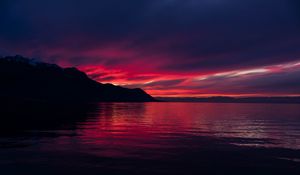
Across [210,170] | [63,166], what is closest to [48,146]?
[63,166]

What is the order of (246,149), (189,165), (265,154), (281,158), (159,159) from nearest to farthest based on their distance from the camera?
(189,165), (159,159), (281,158), (265,154), (246,149)

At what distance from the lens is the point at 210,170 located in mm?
22891

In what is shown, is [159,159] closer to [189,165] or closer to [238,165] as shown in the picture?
[189,165]

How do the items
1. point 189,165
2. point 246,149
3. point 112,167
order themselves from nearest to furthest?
point 112,167 < point 189,165 < point 246,149

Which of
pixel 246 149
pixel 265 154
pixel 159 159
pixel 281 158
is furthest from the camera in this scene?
pixel 246 149

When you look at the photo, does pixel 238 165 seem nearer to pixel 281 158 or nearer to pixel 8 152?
pixel 281 158

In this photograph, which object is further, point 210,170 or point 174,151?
point 174,151

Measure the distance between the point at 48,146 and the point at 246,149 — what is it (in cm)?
2407

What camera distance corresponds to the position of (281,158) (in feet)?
92.7

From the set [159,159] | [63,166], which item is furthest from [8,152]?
[159,159]

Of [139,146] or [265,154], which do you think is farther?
[139,146]

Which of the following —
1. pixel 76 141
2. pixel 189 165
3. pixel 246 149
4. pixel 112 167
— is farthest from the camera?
pixel 76 141

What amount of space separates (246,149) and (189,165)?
1210 centimetres

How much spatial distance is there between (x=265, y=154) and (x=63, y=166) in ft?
71.7
